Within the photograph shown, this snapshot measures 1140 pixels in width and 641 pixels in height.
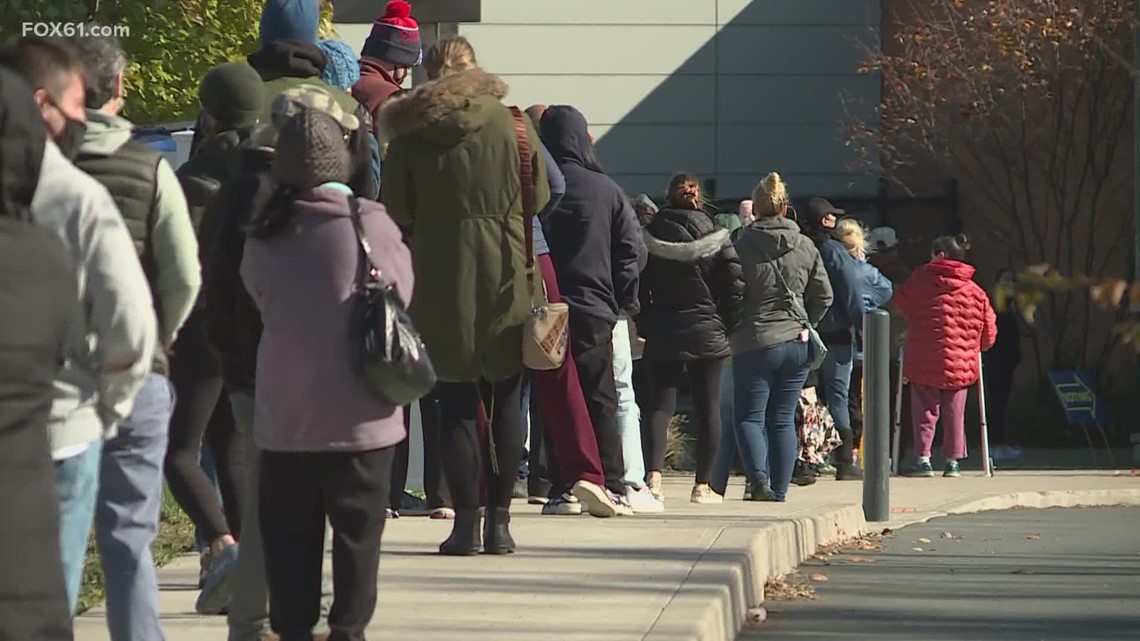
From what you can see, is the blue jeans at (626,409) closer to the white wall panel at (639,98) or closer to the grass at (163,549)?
the grass at (163,549)

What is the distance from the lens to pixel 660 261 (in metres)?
12.2

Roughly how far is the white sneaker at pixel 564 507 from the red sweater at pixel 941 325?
20.6ft

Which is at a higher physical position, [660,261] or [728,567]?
[660,261]

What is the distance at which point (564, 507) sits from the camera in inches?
411

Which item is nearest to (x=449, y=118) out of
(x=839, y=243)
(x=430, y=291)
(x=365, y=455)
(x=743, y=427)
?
(x=430, y=291)

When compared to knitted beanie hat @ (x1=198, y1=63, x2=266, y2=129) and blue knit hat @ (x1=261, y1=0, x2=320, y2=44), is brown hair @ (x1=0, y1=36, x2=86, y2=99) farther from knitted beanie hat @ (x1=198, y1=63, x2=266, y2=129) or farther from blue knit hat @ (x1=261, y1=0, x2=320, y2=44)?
blue knit hat @ (x1=261, y1=0, x2=320, y2=44)

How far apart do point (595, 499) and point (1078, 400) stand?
11.5 meters

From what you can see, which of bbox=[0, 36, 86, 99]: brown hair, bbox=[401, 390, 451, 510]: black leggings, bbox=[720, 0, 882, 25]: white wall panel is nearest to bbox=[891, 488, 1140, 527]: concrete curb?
bbox=[401, 390, 451, 510]: black leggings

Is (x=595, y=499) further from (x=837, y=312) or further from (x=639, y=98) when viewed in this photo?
(x=639, y=98)

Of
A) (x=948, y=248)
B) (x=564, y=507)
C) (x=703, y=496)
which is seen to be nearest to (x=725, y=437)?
(x=703, y=496)

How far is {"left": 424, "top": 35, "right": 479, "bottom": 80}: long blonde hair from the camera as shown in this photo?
28.2ft

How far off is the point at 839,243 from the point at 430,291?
6.75m

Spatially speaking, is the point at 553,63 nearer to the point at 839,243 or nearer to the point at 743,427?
the point at 839,243

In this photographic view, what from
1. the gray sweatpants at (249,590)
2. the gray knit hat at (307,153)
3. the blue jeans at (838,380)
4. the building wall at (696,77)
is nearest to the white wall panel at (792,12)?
the building wall at (696,77)
